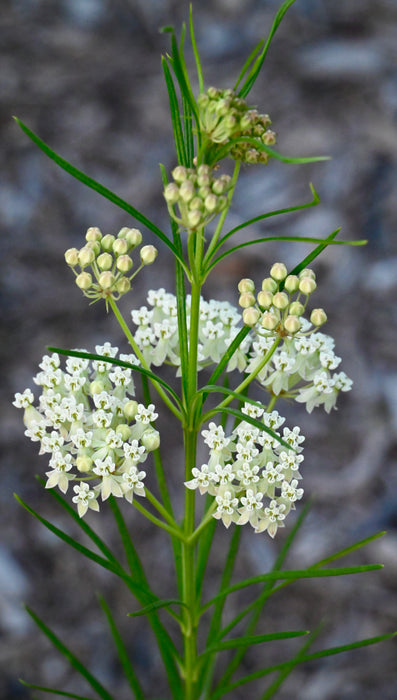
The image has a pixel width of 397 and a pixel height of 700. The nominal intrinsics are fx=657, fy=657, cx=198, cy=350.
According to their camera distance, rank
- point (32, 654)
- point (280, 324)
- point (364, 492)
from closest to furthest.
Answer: point (280, 324)
point (32, 654)
point (364, 492)

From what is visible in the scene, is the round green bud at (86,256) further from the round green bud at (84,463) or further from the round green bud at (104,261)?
the round green bud at (84,463)

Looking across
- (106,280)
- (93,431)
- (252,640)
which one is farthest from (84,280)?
(252,640)

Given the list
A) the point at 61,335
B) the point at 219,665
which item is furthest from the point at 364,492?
the point at 61,335

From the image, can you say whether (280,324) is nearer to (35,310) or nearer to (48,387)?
(48,387)

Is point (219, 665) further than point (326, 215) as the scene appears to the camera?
No

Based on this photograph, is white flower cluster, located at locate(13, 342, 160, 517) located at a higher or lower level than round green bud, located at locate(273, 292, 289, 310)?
lower

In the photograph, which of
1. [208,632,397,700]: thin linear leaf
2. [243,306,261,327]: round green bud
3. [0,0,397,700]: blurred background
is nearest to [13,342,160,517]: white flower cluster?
[243,306,261,327]: round green bud

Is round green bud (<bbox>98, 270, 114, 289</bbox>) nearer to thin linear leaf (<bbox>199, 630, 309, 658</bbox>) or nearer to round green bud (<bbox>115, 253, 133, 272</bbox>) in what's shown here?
round green bud (<bbox>115, 253, 133, 272</bbox>)
